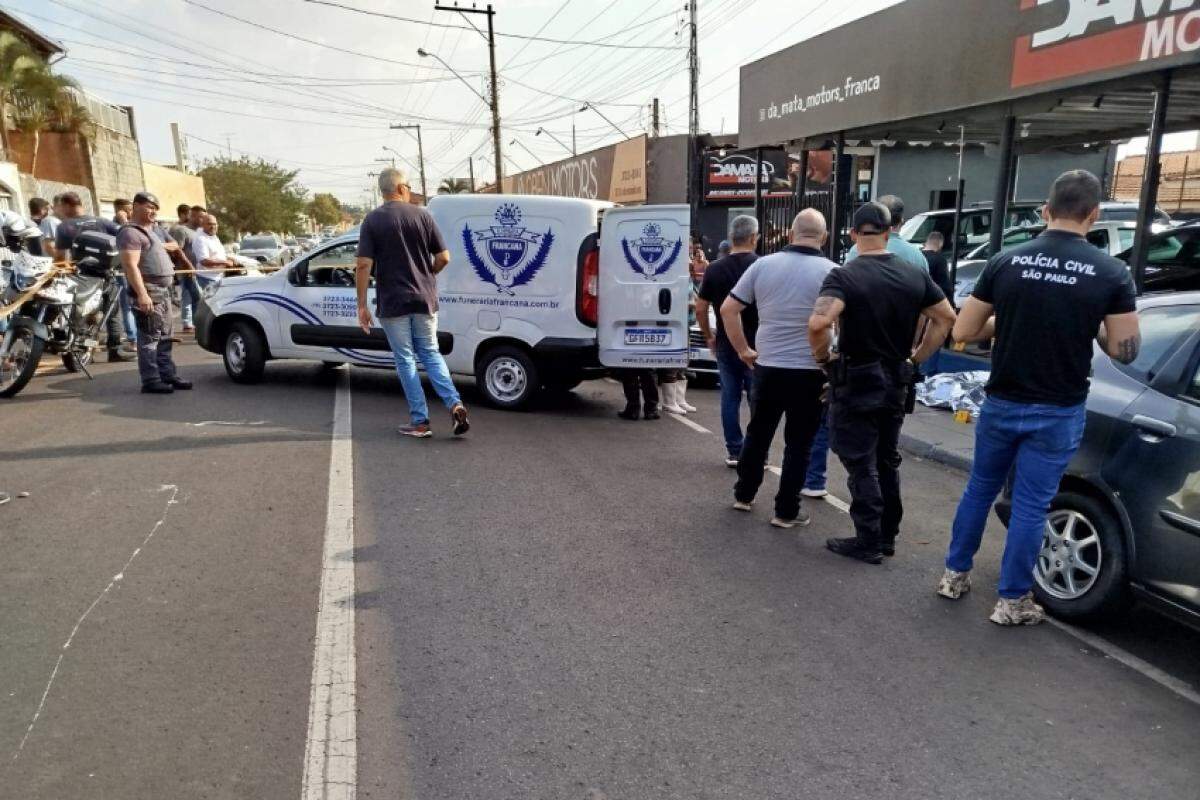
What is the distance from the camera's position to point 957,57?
9.08 m

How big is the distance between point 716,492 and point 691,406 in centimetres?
303

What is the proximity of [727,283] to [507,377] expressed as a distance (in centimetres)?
295

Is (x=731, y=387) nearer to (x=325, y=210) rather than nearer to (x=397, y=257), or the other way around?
(x=397, y=257)

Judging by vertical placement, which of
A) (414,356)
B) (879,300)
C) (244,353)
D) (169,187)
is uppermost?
(169,187)

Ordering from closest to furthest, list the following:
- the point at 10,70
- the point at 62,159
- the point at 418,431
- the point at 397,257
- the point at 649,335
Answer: the point at 397,257 < the point at 418,431 < the point at 649,335 < the point at 10,70 < the point at 62,159

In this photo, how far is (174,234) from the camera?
42.2 feet

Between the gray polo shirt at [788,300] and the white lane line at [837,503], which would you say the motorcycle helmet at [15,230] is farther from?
the white lane line at [837,503]

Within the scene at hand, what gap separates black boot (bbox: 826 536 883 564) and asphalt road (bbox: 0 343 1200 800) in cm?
8

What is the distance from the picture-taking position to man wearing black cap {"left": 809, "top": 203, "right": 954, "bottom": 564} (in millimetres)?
4312

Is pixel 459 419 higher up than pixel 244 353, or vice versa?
pixel 244 353

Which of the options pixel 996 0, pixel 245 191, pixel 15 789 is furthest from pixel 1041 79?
pixel 245 191

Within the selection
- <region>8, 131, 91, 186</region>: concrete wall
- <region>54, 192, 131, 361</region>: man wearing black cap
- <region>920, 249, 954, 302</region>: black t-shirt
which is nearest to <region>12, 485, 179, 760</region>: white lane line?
<region>54, 192, 131, 361</region>: man wearing black cap

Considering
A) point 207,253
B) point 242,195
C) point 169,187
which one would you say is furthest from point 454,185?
point 207,253

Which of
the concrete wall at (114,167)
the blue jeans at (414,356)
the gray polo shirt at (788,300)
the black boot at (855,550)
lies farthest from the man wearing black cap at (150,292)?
the concrete wall at (114,167)
